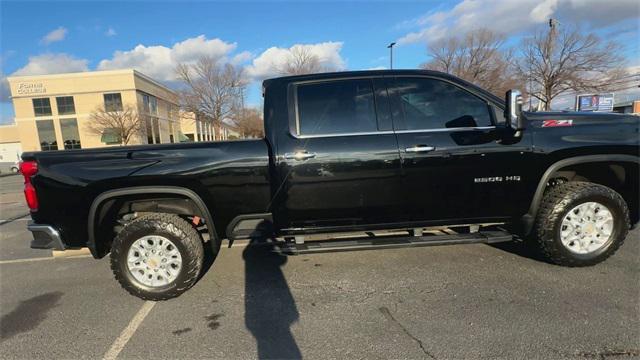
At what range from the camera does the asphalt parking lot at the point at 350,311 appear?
8.41ft

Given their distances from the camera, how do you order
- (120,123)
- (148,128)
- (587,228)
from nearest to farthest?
(587,228)
(120,123)
(148,128)

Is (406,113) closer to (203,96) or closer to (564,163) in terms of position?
(564,163)

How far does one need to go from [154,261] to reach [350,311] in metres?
1.93

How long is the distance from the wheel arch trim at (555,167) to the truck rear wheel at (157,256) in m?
3.30

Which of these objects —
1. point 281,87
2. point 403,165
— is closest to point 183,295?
point 281,87

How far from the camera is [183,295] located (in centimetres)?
349

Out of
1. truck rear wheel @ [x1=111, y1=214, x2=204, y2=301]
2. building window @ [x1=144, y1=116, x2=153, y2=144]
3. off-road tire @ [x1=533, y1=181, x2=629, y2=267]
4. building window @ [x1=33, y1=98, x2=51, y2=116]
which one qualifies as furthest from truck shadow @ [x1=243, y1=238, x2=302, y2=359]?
building window @ [x1=33, y1=98, x2=51, y2=116]

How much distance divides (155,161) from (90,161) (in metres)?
0.59

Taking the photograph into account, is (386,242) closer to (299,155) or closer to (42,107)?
(299,155)

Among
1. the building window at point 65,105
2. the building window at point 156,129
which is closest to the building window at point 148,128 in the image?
the building window at point 156,129

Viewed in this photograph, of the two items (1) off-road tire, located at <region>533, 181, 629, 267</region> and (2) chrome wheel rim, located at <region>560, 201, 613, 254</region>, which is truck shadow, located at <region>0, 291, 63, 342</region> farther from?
(2) chrome wheel rim, located at <region>560, 201, 613, 254</region>

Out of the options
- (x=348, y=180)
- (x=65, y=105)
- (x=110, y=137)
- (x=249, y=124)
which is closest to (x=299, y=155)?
(x=348, y=180)

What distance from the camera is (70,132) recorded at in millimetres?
49312

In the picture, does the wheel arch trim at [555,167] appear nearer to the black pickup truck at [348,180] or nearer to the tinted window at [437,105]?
the black pickup truck at [348,180]
